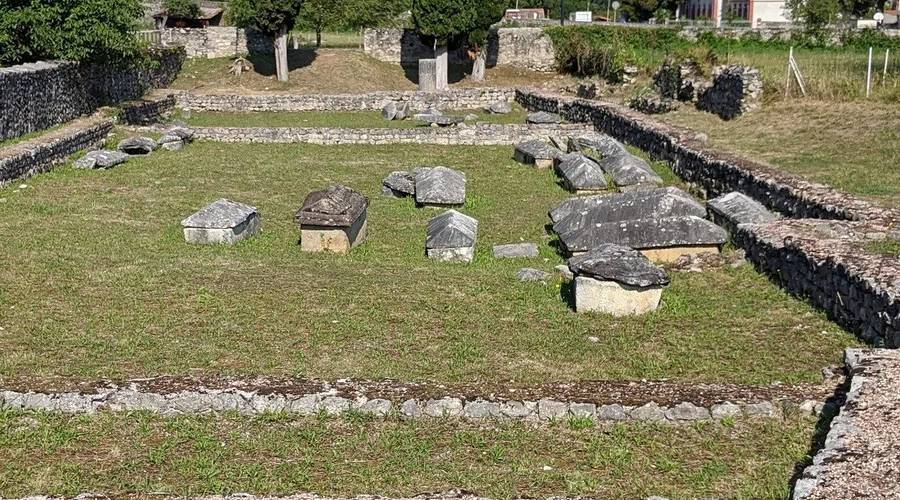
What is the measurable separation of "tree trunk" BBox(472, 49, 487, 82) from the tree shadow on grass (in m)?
6.46

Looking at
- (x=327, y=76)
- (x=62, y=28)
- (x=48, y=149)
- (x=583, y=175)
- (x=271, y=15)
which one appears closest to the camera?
(x=583, y=175)

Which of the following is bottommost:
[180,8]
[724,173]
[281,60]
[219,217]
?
[219,217]

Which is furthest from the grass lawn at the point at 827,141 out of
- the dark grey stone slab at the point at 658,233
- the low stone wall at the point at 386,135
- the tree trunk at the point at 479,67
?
the tree trunk at the point at 479,67

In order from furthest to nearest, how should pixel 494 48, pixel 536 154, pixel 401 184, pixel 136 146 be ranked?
pixel 494 48
pixel 136 146
pixel 536 154
pixel 401 184

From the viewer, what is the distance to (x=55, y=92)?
22.2 metres

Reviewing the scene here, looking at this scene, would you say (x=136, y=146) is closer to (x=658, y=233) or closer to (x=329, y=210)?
(x=329, y=210)

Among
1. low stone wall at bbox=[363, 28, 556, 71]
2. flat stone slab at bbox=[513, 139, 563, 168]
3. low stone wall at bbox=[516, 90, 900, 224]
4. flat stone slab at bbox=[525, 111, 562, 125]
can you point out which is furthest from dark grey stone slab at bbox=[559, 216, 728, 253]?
low stone wall at bbox=[363, 28, 556, 71]

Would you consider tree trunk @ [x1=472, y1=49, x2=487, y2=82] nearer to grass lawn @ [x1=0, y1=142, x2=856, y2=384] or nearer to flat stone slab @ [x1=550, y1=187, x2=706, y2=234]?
grass lawn @ [x1=0, y1=142, x2=856, y2=384]

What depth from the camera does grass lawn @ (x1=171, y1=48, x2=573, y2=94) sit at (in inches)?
1400

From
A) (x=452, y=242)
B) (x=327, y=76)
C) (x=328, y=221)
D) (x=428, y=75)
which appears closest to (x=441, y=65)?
(x=428, y=75)

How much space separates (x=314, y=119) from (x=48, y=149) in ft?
36.9

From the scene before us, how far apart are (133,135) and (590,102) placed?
11.9 m

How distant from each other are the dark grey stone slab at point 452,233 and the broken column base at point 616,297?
9.03ft

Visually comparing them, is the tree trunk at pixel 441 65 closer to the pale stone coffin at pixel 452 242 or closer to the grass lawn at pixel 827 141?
the grass lawn at pixel 827 141
